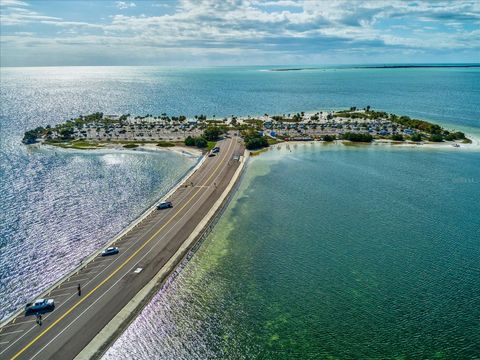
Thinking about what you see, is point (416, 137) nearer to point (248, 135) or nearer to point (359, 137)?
point (359, 137)

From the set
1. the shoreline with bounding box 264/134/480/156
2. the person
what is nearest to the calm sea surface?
the person

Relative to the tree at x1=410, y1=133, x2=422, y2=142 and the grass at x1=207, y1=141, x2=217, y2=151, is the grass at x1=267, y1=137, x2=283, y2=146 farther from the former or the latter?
the tree at x1=410, y1=133, x2=422, y2=142

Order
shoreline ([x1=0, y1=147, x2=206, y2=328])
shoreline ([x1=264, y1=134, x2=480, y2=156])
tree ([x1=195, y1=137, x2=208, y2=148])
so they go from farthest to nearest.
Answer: tree ([x1=195, y1=137, x2=208, y2=148]) < shoreline ([x1=264, y1=134, x2=480, y2=156]) < shoreline ([x1=0, y1=147, x2=206, y2=328])

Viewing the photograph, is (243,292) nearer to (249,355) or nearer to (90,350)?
(249,355)

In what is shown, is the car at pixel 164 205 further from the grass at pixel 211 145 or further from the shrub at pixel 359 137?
the shrub at pixel 359 137

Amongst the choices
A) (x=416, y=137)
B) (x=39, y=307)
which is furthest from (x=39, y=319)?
(x=416, y=137)

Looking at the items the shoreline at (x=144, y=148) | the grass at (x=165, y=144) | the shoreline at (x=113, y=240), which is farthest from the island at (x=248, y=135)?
the shoreline at (x=113, y=240)

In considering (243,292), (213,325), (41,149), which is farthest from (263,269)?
(41,149)
